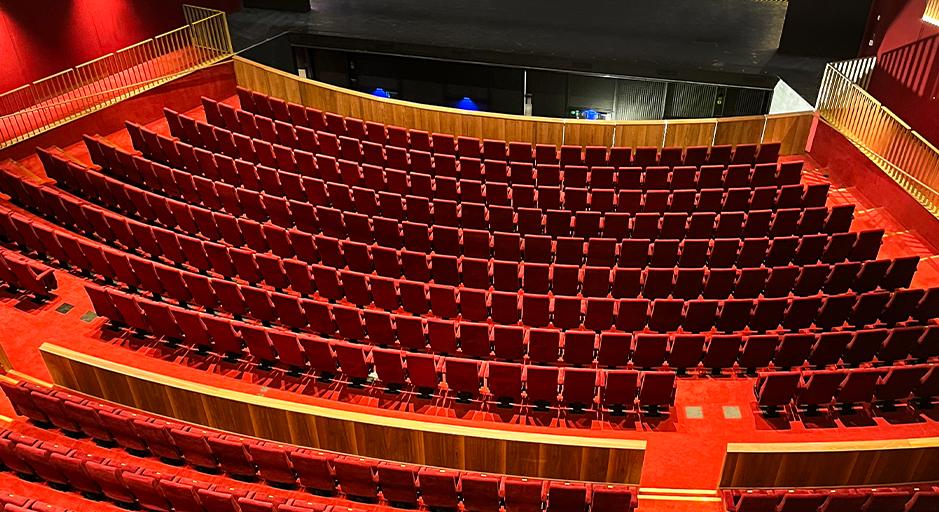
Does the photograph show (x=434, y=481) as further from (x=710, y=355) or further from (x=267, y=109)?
(x=267, y=109)

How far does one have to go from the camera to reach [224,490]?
4.06 feet

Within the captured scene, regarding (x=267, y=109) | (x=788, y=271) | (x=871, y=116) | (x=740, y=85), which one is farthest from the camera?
(x=740, y=85)

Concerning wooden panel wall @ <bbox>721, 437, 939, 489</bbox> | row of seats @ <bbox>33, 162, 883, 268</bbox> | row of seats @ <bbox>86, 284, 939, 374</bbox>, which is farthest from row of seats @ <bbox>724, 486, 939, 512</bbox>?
row of seats @ <bbox>33, 162, 883, 268</bbox>

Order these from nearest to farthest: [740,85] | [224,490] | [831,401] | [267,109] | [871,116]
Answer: [224,490], [831,401], [871,116], [267,109], [740,85]

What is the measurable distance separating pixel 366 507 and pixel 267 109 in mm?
1575

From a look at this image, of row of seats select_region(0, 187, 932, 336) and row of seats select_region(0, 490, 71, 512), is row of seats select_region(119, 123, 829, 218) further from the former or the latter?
row of seats select_region(0, 490, 71, 512)

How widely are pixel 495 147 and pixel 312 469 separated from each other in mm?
1238

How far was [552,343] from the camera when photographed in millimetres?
1547

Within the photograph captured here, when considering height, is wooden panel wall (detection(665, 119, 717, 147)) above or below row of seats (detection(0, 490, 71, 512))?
above

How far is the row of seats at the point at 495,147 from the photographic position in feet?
7.15

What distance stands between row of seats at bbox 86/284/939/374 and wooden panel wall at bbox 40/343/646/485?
18cm

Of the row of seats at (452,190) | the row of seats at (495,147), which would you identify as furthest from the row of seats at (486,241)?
the row of seats at (495,147)

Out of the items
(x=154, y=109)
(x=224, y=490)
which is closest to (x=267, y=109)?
(x=154, y=109)

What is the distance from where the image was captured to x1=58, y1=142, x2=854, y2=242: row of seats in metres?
1.88
